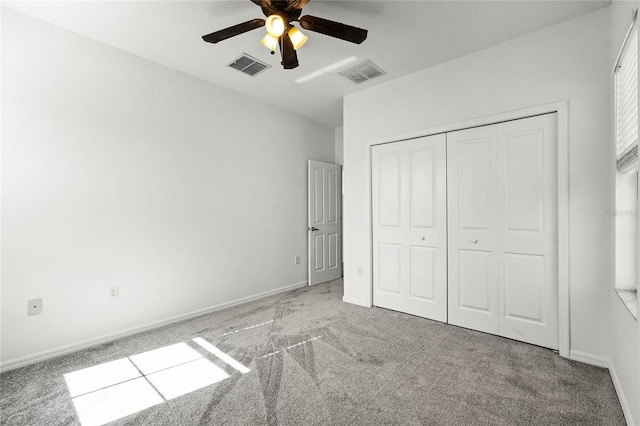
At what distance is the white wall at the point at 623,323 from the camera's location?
151 cm

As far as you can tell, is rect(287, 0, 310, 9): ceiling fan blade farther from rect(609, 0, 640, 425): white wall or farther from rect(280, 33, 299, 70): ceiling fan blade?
rect(609, 0, 640, 425): white wall

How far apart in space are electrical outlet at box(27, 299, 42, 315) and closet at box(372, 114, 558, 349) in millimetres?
3211

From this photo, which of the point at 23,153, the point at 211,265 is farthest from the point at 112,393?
the point at 23,153

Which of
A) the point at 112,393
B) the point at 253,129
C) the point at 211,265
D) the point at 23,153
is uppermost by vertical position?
the point at 253,129

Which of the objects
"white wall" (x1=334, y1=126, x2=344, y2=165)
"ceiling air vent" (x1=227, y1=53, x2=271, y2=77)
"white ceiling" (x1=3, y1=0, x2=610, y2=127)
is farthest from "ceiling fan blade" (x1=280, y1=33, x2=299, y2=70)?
"white wall" (x1=334, y1=126, x2=344, y2=165)

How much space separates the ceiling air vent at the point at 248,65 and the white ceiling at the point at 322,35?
3.0 inches

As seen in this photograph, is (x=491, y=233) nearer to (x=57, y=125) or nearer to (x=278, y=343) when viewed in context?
(x=278, y=343)

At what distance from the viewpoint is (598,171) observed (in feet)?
7.26

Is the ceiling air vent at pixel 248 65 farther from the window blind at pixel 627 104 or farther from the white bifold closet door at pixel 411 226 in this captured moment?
the window blind at pixel 627 104

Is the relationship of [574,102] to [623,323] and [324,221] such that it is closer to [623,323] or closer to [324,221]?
[623,323]

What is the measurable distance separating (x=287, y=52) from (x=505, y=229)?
7.90 feet

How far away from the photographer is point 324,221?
491 centimetres

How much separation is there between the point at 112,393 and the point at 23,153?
1945mm

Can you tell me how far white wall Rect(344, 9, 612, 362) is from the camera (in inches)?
86.7
